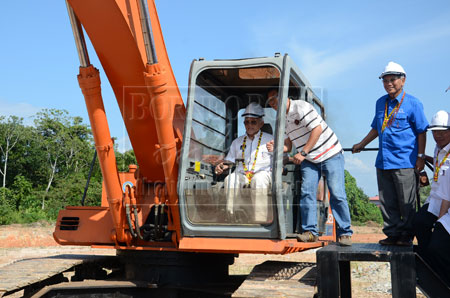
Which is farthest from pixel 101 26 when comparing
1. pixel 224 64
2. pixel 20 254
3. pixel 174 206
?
pixel 20 254

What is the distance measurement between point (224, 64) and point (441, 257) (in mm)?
2863

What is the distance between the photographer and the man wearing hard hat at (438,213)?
4.41 m

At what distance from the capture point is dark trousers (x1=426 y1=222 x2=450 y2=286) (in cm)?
439

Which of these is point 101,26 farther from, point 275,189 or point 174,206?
point 275,189

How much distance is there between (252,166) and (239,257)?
12.4m

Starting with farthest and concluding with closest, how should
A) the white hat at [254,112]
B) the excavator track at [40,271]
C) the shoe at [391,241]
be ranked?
the white hat at [254,112] → the excavator track at [40,271] → the shoe at [391,241]

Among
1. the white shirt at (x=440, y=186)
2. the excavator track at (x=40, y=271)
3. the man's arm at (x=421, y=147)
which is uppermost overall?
the man's arm at (x=421, y=147)

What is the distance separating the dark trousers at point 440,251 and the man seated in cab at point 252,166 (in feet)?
5.07

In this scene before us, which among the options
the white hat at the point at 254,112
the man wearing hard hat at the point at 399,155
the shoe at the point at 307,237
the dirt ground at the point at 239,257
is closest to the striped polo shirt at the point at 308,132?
the white hat at the point at 254,112

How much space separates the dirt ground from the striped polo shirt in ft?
16.9

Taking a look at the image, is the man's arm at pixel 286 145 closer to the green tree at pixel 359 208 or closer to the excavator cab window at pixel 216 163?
the excavator cab window at pixel 216 163

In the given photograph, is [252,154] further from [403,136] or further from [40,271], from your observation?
[40,271]

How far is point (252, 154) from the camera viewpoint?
19.4 ft

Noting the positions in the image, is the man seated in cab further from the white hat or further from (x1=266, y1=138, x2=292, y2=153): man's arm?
(x1=266, y1=138, x2=292, y2=153): man's arm
